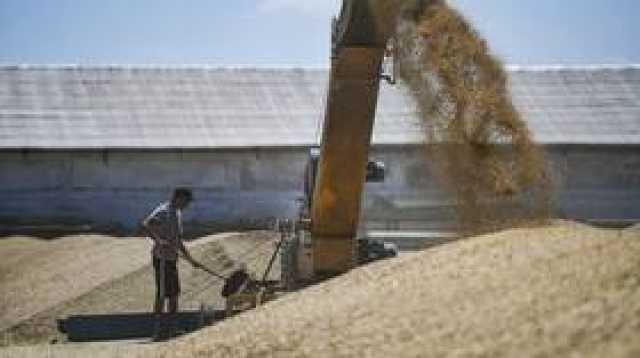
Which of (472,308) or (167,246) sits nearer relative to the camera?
(472,308)

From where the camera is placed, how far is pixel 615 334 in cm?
425

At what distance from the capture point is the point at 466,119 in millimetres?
8461

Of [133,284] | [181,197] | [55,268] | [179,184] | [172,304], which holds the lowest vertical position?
[55,268]

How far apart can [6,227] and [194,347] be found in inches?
703

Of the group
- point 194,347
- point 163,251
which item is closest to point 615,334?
point 194,347

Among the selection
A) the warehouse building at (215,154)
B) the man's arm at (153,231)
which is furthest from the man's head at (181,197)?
the warehouse building at (215,154)

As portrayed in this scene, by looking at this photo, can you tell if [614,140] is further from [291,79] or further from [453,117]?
[453,117]

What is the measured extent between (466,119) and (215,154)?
17558 millimetres

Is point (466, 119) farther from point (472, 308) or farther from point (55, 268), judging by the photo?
point (55, 268)

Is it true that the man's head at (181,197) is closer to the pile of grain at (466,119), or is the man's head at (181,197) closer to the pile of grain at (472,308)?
the pile of grain at (472,308)

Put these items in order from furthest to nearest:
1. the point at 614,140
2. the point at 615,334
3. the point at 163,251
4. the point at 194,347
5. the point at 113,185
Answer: the point at 614,140 < the point at 113,185 < the point at 163,251 < the point at 194,347 < the point at 615,334

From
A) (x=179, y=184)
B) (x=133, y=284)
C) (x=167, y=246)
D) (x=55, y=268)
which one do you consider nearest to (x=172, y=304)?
(x=167, y=246)

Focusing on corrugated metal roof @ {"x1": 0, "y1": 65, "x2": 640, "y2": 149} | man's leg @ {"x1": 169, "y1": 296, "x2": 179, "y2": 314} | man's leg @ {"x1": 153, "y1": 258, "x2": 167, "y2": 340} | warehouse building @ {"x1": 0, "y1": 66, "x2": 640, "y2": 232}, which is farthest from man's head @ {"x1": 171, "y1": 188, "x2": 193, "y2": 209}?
corrugated metal roof @ {"x1": 0, "y1": 65, "x2": 640, "y2": 149}

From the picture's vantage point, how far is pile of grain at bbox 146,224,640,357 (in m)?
4.55
